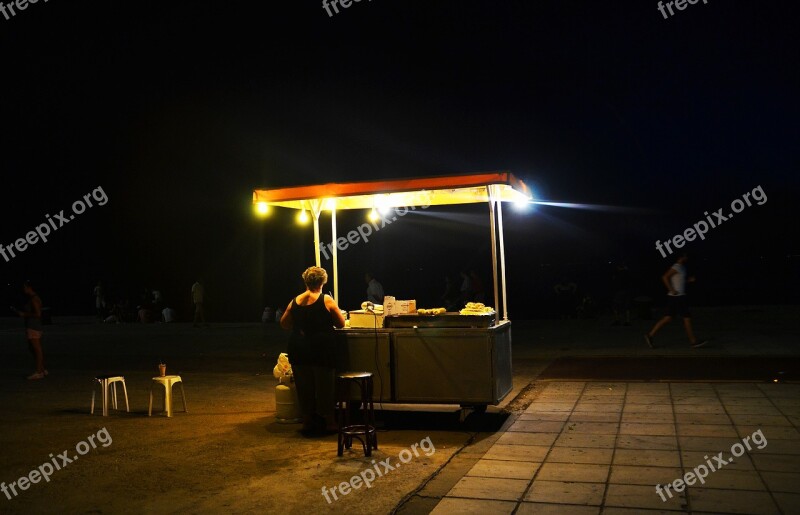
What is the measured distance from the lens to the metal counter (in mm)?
7777

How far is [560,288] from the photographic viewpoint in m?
23.4

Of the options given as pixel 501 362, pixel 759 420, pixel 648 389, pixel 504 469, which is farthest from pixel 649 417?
pixel 504 469

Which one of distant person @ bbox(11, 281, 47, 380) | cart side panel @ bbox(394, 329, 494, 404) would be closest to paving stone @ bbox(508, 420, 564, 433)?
cart side panel @ bbox(394, 329, 494, 404)

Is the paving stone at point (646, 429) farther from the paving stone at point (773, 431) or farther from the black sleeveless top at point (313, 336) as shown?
the black sleeveless top at point (313, 336)

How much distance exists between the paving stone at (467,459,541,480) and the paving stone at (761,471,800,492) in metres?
1.77

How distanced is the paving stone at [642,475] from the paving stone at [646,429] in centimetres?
130

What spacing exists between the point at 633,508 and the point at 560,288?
1890 centimetres

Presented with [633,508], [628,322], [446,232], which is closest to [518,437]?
[633,508]

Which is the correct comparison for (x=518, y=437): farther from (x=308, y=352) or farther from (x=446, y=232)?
(x=446, y=232)

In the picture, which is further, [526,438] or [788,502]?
[526,438]

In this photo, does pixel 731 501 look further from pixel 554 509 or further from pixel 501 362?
pixel 501 362

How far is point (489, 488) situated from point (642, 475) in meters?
1.29

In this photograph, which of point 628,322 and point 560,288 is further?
point 560,288

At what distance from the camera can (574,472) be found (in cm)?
582
